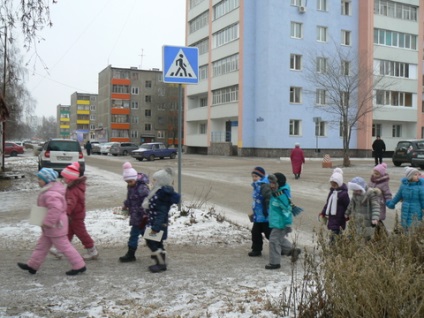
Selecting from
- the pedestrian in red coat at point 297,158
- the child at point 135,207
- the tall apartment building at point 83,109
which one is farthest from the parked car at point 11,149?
the tall apartment building at point 83,109

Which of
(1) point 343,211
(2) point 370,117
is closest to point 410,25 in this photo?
(2) point 370,117

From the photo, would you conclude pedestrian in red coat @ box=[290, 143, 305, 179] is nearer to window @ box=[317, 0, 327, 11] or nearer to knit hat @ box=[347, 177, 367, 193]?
knit hat @ box=[347, 177, 367, 193]

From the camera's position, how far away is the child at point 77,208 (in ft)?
19.4

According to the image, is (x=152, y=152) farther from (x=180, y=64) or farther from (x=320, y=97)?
(x=180, y=64)

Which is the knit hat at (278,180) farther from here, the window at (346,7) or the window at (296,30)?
the window at (346,7)

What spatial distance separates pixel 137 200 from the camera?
586 centimetres

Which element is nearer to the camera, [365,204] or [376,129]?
[365,204]

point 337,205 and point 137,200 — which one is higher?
point 137,200

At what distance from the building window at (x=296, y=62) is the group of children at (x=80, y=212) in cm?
3658

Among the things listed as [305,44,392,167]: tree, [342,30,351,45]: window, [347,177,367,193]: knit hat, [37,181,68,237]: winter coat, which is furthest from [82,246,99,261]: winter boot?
[342,30,351,45]: window

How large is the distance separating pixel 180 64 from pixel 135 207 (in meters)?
3.21

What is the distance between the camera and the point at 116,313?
3949 millimetres

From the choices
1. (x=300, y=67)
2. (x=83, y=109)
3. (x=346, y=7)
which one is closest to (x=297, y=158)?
(x=300, y=67)

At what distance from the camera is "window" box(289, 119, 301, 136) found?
133ft
